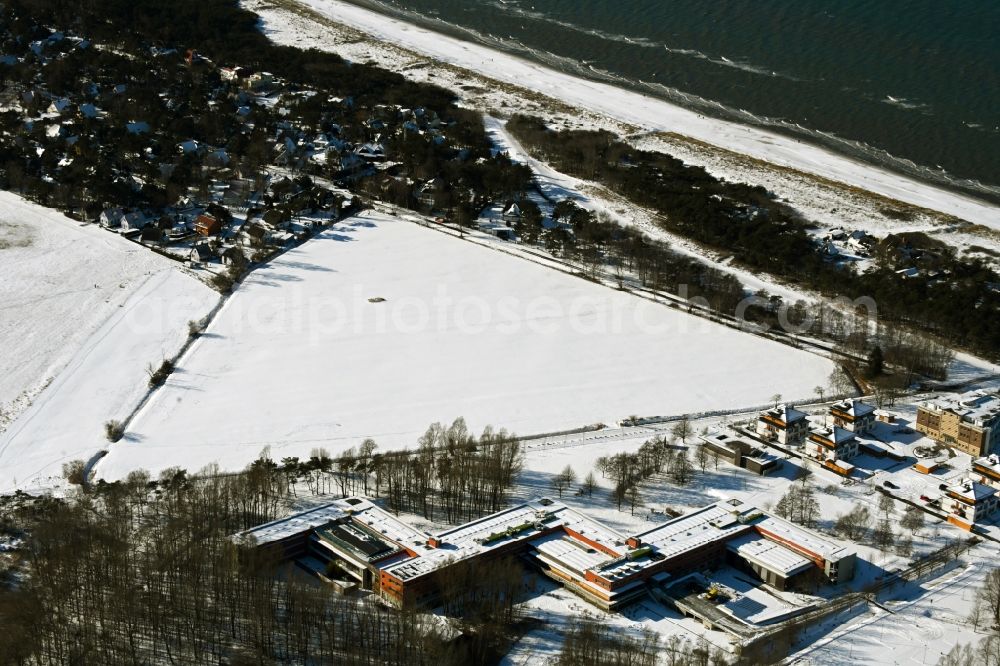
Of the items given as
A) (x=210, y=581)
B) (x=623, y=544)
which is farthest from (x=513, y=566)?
(x=210, y=581)

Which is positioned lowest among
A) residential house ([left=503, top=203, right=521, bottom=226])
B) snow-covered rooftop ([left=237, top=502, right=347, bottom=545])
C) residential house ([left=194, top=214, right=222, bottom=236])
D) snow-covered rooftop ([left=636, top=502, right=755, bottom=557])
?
snow-covered rooftop ([left=237, top=502, right=347, bottom=545])

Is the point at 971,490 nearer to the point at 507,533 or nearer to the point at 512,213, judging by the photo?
the point at 507,533

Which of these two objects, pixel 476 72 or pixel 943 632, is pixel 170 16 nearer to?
pixel 476 72

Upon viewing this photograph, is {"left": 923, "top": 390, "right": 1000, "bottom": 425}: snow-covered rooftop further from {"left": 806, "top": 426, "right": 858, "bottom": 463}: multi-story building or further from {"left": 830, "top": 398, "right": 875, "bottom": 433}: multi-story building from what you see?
{"left": 806, "top": 426, "right": 858, "bottom": 463}: multi-story building

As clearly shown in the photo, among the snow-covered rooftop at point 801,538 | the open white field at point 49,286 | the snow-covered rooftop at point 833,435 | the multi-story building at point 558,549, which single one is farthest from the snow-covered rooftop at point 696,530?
the open white field at point 49,286

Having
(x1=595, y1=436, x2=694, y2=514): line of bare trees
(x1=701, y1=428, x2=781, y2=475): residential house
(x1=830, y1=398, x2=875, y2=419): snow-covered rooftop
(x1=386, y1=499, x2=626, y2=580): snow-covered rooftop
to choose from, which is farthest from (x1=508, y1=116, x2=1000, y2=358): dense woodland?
(x1=386, y1=499, x2=626, y2=580): snow-covered rooftop
